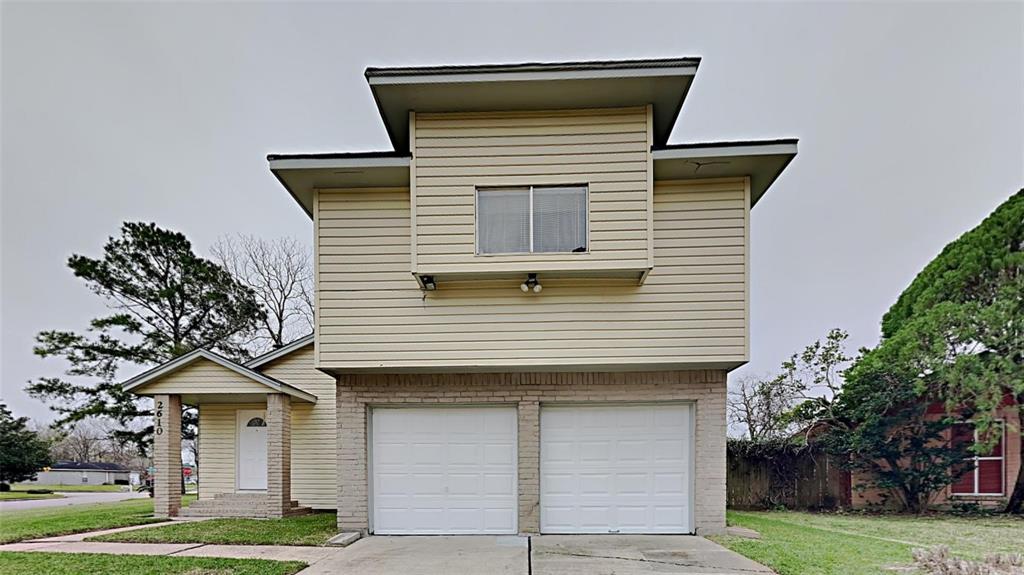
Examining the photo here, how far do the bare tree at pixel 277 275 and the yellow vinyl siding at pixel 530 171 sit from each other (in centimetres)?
1844

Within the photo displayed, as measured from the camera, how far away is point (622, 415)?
8867 mm

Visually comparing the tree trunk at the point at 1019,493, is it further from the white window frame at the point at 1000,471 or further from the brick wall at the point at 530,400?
the brick wall at the point at 530,400

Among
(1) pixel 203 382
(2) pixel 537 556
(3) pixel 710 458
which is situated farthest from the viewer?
(1) pixel 203 382

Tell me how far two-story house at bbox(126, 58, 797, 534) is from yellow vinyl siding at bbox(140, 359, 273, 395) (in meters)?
3.58

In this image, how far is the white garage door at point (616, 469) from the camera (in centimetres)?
868

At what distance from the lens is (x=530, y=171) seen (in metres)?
7.89

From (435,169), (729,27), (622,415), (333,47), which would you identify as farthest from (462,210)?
(333,47)

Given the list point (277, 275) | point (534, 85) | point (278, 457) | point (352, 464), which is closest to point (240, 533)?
point (352, 464)

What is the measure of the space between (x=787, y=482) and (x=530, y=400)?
786 centimetres

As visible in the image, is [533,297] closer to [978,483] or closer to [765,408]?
[765,408]

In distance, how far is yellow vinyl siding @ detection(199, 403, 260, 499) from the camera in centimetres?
1265

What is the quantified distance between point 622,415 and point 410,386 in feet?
11.0

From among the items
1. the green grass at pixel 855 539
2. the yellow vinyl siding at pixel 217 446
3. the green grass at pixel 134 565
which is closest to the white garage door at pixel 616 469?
the green grass at pixel 855 539

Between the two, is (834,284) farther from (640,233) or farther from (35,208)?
(35,208)
